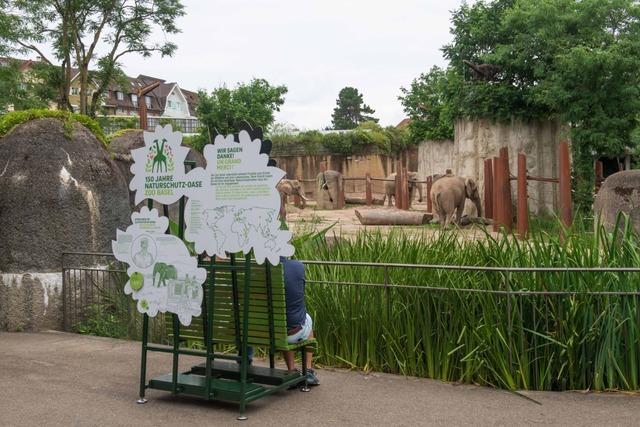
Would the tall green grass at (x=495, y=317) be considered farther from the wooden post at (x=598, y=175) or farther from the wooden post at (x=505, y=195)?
the wooden post at (x=598, y=175)

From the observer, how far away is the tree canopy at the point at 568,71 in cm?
1808

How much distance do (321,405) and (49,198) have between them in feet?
15.3

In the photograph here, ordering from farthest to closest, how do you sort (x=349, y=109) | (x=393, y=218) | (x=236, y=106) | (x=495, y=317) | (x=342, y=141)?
(x=349, y=109)
(x=236, y=106)
(x=342, y=141)
(x=393, y=218)
(x=495, y=317)

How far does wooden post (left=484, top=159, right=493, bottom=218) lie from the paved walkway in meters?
11.6

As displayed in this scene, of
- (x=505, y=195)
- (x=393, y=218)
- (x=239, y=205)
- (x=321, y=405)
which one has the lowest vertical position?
(x=321, y=405)

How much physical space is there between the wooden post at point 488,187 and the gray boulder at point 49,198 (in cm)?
1025

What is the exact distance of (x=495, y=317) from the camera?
5758mm

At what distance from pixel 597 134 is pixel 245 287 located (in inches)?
605

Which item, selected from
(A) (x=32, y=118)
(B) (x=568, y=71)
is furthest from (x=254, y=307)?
(B) (x=568, y=71)

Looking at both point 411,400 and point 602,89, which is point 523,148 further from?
point 411,400

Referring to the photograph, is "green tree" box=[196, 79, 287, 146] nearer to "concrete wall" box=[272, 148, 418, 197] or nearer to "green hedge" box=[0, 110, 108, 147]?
"concrete wall" box=[272, 148, 418, 197]

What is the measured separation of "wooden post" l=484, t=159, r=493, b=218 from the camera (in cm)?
1698

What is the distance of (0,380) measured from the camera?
6043 millimetres

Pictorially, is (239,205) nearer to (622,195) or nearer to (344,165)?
(622,195)
